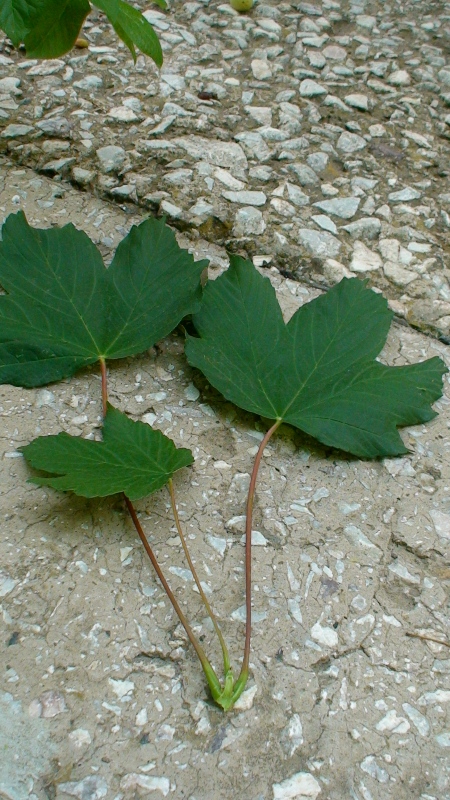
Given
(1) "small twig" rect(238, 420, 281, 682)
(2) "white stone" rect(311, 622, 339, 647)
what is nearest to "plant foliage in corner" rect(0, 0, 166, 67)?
(1) "small twig" rect(238, 420, 281, 682)

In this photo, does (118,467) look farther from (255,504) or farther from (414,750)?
(414,750)

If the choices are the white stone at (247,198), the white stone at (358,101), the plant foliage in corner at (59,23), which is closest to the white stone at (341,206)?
the white stone at (247,198)

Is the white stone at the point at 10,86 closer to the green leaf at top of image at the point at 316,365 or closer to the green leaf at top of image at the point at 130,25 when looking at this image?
the green leaf at top of image at the point at 130,25

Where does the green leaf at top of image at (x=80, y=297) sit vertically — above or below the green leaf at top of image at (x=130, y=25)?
below

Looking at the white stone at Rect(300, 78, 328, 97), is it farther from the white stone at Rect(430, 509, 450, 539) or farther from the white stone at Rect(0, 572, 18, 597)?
the white stone at Rect(0, 572, 18, 597)

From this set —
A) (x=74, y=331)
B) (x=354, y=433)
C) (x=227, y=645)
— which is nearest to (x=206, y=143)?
(x=74, y=331)

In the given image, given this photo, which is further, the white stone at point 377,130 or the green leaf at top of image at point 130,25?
the white stone at point 377,130

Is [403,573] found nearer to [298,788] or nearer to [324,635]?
[324,635]
